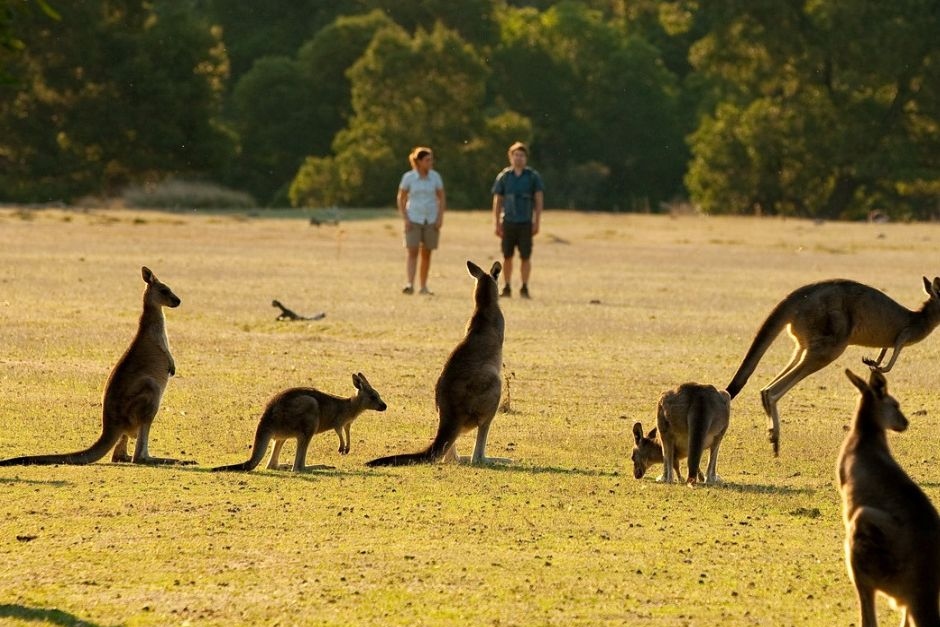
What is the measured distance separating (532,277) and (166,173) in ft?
118

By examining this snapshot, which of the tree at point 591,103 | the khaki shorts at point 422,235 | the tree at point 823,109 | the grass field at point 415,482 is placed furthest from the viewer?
the tree at point 591,103

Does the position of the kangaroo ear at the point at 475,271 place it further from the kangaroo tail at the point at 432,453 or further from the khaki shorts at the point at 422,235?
the khaki shorts at the point at 422,235

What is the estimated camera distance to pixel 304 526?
8.49 meters

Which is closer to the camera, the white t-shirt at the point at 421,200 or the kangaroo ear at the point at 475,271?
the kangaroo ear at the point at 475,271

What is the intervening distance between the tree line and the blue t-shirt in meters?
33.4

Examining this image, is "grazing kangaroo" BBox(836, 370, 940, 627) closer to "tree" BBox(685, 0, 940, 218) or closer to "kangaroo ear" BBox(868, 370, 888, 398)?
"kangaroo ear" BBox(868, 370, 888, 398)

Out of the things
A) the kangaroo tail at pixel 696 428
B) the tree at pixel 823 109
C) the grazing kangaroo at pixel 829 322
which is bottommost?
the kangaroo tail at pixel 696 428

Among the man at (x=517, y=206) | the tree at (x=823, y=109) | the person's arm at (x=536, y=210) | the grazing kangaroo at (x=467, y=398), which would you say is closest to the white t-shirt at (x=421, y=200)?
the man at (x=517, y=206)

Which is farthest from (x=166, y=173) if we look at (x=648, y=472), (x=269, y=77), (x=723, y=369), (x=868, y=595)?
(x=868, y=595)

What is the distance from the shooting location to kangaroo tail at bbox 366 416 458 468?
34.0 feet

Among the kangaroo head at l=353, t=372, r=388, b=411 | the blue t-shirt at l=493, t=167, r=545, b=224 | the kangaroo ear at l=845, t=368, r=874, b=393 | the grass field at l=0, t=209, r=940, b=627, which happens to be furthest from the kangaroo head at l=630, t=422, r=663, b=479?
the blue t-shirt at l=493, t=167, r=545, b=224

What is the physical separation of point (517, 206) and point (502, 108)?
45.0 metres

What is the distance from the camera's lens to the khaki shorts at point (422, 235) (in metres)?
24.0

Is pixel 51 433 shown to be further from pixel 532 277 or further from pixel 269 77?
pixel 269 77
